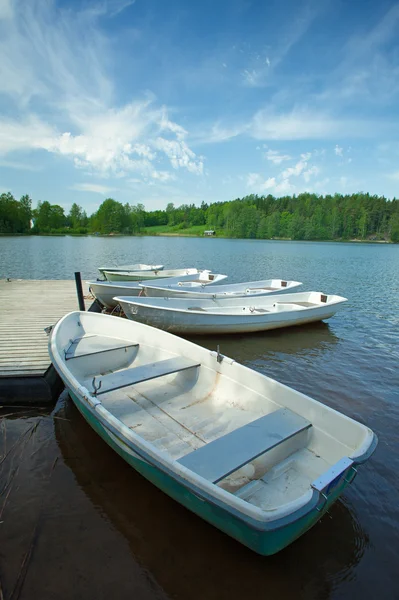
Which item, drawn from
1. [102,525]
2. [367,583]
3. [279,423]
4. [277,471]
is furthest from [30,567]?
[367,583]

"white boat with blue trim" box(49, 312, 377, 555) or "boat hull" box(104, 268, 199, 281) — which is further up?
"boat hull" box(104, 268, 199, 281)

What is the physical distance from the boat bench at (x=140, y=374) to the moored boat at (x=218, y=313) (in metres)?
3.87

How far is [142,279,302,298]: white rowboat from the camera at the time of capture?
10844mm

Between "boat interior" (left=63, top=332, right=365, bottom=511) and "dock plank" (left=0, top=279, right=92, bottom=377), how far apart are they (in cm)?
79

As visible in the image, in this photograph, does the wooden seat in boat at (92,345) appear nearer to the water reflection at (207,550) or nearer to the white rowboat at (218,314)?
the water reflection at (207,550)

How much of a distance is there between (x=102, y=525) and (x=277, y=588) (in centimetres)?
180

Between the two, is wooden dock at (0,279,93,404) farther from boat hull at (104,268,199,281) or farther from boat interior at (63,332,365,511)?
boat hull at (104,268,199,281)

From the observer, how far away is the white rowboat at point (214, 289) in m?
10.8

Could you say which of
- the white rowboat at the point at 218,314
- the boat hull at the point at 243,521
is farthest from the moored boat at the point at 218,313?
the boat hull at the point at 243,521

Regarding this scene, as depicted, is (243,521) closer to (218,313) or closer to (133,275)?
(218,313)

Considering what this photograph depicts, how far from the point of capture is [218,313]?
360 inches

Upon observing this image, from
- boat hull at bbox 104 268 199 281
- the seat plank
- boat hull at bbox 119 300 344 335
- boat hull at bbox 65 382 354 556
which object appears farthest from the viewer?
boat hull at bbox 104 268 199 281

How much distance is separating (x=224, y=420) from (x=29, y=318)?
6.47 m

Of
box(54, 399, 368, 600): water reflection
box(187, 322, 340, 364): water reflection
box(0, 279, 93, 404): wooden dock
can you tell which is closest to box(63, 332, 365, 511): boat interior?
box(54, 399, 368, 600): water reflection
